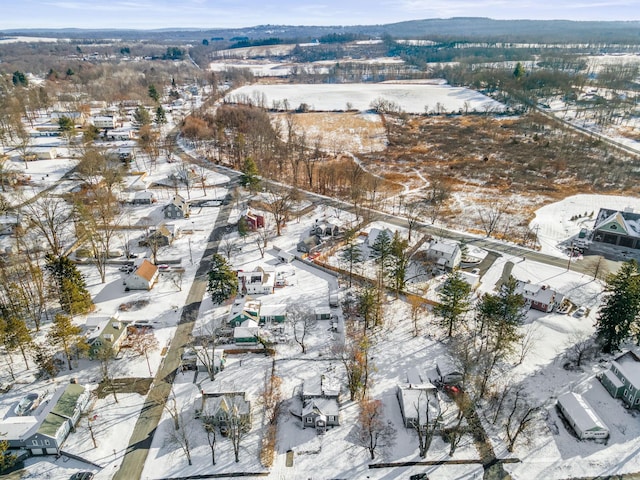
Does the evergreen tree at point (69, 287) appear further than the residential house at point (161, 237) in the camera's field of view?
No

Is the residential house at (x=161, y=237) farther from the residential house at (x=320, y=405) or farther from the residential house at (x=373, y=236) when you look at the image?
the residential house at (x=320, y=405)

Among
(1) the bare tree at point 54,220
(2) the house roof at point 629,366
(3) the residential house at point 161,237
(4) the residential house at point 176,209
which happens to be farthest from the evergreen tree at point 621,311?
A: (1) the bare tree at point 54,220

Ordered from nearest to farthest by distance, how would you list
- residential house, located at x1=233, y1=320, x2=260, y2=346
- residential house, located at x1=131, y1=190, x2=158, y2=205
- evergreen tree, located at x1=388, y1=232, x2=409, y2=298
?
residential house, located at x1=233, y1=320, x2=260, y2=346, evergreen tree, located at x1=388, y1=232, x2=409, y2=298, residential house, located at x1=131, y1=190, x2=158, y2=205

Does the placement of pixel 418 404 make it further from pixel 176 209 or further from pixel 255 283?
pixel 176 209

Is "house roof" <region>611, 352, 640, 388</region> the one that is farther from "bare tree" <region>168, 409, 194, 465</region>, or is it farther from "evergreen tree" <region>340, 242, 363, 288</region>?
"bare tree" <region>168, 409, 194, 465</region>

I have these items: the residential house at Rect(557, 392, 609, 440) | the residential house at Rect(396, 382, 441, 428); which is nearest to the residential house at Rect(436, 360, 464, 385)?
the residential house at Rect(396, 382, 441, 428)
